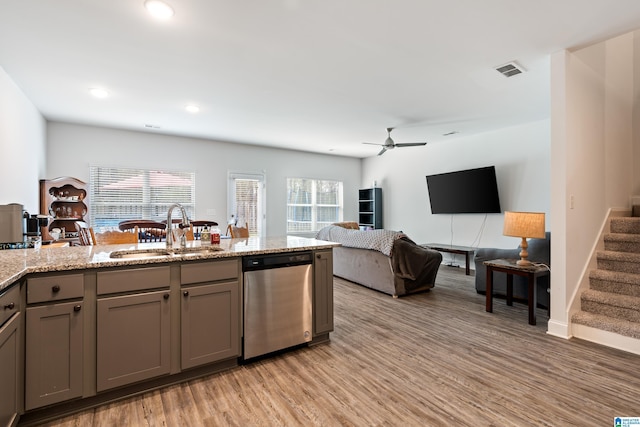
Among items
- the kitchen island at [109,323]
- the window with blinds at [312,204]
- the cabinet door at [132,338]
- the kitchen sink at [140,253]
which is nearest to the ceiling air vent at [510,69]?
the kitchen island at [109,323]

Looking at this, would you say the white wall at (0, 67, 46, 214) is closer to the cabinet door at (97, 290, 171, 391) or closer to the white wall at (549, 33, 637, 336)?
the cabinet door at (97, 290, 171, 391)

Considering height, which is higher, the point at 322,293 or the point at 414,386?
the point at 322,293

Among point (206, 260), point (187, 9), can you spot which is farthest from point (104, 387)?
point (187, 9)

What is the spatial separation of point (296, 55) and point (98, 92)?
105 inches

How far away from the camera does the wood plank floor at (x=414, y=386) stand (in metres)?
1.85

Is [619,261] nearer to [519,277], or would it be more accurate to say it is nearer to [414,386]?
[519,277]

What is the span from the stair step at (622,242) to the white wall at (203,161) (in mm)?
5784

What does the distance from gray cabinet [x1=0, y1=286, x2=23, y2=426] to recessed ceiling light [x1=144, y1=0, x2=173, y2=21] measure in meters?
2.01

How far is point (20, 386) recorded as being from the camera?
1.68 meters

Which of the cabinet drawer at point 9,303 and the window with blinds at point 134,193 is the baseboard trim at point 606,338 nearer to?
the cabinet drawer at point 9,303

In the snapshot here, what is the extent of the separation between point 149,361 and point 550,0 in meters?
3.73

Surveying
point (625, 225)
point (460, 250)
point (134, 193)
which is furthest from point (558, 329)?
point (134, 193)

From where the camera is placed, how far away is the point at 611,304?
9.75 ft

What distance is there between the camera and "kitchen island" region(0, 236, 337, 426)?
1705 millimetres
